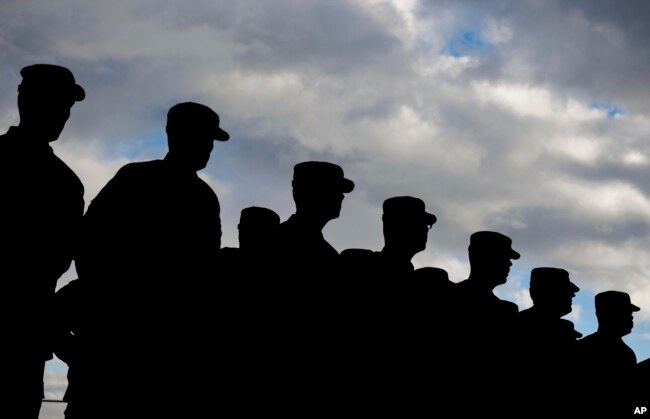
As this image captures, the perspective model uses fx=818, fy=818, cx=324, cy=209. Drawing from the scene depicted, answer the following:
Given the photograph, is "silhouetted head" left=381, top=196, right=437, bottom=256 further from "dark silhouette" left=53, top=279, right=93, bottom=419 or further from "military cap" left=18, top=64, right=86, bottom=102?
"military cap" left=18, top=64, right=86, bottom=102

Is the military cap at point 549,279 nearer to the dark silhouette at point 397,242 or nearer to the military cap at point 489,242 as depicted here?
the military cap at point 489,242

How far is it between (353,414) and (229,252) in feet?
4.89

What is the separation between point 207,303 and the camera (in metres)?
5.05

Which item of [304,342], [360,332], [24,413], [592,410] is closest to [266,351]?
[304,342]

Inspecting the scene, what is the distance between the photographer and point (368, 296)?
5.99 metres

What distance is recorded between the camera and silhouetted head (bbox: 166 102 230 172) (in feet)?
17.1

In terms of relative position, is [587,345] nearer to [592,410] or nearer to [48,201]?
[592,410]

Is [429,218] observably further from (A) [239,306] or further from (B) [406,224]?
(A) [239,306]

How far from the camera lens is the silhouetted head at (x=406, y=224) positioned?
630 centimetres

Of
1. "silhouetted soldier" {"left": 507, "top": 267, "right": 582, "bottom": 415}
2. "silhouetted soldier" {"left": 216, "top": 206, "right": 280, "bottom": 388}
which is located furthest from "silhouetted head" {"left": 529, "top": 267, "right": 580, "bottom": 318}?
"silhouetted soldier" {"left": 216, "top": 206, "right": 280, "bottom": 388}

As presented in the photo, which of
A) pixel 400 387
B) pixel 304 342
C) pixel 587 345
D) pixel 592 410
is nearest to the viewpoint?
pixel 304 342

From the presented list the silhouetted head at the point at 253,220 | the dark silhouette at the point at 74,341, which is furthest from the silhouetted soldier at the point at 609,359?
the dark silhouette at the point at 74,341

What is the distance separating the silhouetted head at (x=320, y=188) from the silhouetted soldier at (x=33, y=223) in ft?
5.19

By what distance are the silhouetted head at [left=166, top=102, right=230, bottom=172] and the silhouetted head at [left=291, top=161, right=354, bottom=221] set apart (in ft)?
2.78
